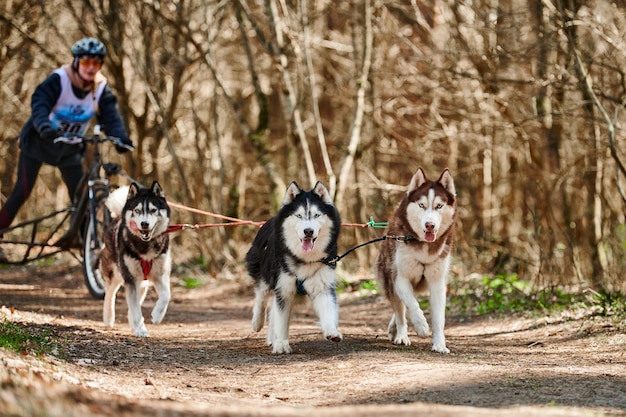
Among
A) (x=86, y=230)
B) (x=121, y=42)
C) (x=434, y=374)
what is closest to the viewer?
(x=434, y=374)

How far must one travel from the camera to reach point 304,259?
6.12 m

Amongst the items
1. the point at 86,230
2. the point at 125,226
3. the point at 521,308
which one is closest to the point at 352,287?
the point at 521,308

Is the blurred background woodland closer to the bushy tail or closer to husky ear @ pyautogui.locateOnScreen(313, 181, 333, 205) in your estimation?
husky ear @ pyautogui.locateOnScreen(313, 181, 333, 205)

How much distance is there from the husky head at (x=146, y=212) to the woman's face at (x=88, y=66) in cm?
177

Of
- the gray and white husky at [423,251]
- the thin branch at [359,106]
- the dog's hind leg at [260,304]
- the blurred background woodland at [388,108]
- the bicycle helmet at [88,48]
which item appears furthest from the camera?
the thin branch at [359,106]

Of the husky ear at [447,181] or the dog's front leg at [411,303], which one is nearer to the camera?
the dog's front leg at [411,303]

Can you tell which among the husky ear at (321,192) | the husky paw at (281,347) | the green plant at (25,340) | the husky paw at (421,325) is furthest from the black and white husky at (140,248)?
the husky paw at (421,325)

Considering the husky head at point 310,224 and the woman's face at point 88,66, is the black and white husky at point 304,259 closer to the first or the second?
the husky head at point 310,224

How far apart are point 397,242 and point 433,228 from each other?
1.27ft

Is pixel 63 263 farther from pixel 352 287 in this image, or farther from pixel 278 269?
pixel 278 269

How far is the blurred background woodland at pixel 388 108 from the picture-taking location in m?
10.8

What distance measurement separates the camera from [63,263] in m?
14.4

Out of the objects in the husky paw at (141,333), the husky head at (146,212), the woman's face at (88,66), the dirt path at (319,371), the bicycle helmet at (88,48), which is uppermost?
the bicycle helmet at (88,48)

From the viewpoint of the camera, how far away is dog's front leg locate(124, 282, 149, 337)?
6.96 metres
